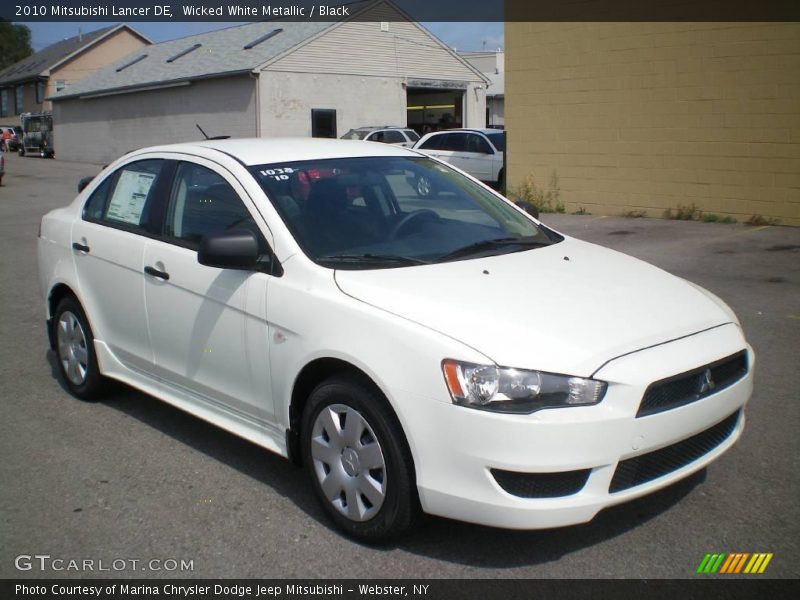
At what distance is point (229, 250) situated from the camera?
404 cm

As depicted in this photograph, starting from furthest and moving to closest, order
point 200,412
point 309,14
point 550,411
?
point 309,14, point 200,412, point 550,411

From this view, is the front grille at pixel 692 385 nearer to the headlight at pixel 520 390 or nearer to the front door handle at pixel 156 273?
the headlight at pixel 520 390

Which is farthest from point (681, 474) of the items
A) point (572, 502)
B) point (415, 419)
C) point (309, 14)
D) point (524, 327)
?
point (309, 14)

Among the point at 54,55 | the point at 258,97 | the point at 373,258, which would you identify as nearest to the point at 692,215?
the point at 373,258

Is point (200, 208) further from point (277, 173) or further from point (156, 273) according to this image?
point (277, 173)

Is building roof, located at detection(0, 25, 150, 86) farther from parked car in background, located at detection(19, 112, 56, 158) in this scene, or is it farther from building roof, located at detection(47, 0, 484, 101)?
building roof, located at detection(47, 0, 484, 101)

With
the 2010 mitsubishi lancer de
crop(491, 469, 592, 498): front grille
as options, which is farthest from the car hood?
crop(491, 469, 592, 498): front grille

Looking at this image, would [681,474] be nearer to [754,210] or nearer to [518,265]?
[518,265]

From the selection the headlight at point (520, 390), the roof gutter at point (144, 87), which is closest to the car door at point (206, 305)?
the headlight at point (520, 390)

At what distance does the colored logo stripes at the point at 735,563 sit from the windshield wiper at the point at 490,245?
178 centimetres

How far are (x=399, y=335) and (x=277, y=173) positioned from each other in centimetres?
148

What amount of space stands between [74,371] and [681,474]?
4.02 meters

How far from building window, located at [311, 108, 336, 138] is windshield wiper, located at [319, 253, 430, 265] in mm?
30339

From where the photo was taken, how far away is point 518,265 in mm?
4219
